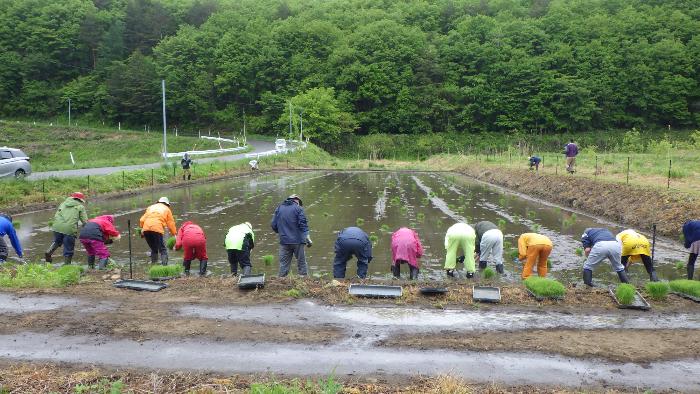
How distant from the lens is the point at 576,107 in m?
68.0

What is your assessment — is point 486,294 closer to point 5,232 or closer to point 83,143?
point 5,232

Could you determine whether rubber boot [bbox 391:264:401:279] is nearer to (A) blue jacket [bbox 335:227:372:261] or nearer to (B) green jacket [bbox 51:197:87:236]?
(A) blue jacket [bbox 335:227:372:261]

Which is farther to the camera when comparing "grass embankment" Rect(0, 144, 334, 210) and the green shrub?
"grass embankment" Rect(0, 144, 334, 210)

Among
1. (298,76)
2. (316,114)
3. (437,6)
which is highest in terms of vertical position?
(437,6)

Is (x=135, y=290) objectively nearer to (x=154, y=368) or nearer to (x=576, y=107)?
(x=154, y=368)

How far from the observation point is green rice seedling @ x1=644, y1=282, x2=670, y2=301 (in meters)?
7.76

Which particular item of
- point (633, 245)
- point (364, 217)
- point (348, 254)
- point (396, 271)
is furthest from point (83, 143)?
point (633, 245)

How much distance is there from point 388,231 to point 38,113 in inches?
3113

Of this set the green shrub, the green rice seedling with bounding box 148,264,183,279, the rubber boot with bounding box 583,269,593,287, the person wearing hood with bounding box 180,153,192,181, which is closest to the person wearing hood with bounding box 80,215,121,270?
the green shrub

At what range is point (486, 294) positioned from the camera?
780 centimetres

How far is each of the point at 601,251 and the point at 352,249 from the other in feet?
13.8

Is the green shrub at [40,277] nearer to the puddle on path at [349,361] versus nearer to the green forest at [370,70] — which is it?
the puddle on path at [349,361]

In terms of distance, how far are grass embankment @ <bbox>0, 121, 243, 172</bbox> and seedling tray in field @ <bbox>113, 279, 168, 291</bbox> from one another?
4090 centimetres

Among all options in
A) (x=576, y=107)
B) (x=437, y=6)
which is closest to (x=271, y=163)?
(x=576, y=107)
